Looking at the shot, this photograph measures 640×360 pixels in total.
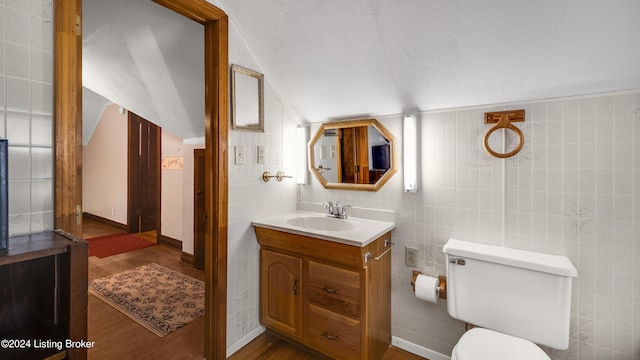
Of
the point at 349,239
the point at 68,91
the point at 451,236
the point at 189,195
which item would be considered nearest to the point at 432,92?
the point at 451,236

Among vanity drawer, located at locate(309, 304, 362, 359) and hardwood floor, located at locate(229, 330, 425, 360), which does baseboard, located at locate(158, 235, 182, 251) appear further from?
vanity drawer, located at locate(309, 304, 362, 359)

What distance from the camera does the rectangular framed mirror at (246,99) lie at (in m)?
1.88

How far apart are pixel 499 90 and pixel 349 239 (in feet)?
3.85

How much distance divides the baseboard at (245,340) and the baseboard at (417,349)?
3.14 feet

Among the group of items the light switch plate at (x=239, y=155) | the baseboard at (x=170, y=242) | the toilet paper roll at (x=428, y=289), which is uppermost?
the light switch plate at (x=239, y=155)

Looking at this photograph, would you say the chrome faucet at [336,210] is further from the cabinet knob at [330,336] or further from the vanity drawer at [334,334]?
the cabinet knob at [330,336]

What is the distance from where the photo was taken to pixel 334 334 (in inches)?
68.8

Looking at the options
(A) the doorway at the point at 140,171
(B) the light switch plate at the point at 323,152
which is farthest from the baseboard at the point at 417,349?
(A) the doorway at the point at 140,171

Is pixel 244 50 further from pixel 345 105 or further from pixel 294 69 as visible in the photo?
pixel 345 105

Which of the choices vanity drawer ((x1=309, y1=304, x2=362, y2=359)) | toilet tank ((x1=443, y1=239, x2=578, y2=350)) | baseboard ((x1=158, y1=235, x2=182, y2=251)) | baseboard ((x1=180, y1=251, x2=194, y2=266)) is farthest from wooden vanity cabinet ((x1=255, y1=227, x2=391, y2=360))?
baseboard ((x1=158, y1=235, x2=182, y2=251))

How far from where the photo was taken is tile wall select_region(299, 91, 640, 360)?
1417mm

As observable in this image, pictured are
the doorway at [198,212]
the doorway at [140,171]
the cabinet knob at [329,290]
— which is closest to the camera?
the cabinet knob at [329,290]

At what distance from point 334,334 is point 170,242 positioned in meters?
3.20

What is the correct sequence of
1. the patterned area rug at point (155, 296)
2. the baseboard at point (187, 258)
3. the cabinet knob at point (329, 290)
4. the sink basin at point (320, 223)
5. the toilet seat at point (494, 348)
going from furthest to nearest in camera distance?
the baseboard at point (187, 258), the patterned area rug at point (155, 296), the sink basin at point (320, 223), the cabinet knob at point (329, 290), the toilet seat at point (494, 348)
